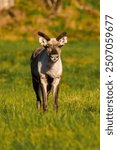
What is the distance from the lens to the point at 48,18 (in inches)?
1854

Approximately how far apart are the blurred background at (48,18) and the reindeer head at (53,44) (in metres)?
34.0

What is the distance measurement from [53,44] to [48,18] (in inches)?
1520

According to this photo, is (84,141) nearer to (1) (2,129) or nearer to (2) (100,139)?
(2) (100,139)

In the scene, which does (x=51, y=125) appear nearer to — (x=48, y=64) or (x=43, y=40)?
(x=48, y=64)

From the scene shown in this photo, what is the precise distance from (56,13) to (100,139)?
4116 centimetres

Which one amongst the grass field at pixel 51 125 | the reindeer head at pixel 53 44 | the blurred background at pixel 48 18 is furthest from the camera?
the blurred background at pixel 48 18

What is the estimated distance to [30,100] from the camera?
11961 millimetres

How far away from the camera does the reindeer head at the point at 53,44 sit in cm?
864

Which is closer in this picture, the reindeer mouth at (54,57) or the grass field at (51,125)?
the grass field at (51,125)

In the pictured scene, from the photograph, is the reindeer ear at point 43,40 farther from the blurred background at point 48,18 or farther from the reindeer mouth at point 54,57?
the blurred background at point 48,18

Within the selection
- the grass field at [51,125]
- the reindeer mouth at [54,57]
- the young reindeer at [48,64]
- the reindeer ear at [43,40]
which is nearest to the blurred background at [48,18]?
the grass field at [51,125]

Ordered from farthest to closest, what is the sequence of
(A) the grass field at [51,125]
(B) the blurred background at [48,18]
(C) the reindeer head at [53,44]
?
(B) the blurred background at [48,18] < (C) the reindeer head at [53,44] < (A) the grass field at [51,125]

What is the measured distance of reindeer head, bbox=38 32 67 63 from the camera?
864 cm

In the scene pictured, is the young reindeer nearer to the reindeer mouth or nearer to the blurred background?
the reindeer mouth
